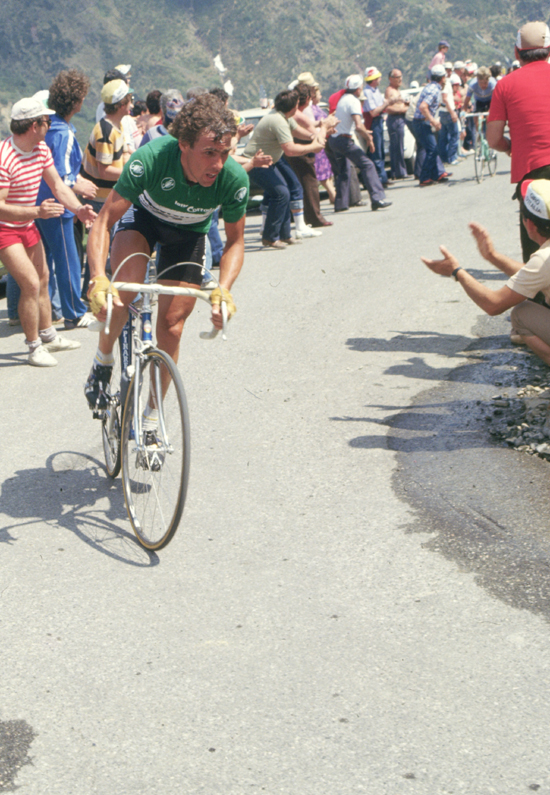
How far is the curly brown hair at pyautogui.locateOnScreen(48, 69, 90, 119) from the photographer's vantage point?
27.4ft

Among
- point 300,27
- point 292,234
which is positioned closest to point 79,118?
point 300,27

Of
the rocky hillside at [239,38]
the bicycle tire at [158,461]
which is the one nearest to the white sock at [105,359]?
the bicycle tire at [158,461]

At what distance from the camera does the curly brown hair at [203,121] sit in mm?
4285

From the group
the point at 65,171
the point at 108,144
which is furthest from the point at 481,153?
the point at 65,171

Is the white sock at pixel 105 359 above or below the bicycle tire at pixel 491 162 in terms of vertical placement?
above

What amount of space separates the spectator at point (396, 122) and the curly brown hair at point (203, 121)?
49.3 feet

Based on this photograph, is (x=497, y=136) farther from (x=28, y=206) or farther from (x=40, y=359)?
(x=40, y=359)

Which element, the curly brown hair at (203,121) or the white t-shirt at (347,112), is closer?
the curly brown hair at (203,121)

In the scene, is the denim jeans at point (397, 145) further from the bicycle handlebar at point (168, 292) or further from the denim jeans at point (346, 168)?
the bicycle handlebar at point (168, 292)

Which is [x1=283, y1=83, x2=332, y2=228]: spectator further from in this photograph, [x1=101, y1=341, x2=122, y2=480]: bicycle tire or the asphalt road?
[x1=101, y1=341, x2=122, y2=480]: bicycle tire

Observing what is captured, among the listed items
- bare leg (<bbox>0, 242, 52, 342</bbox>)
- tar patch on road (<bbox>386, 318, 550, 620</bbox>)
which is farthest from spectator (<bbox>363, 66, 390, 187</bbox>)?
tar patch on road (<bbox>386, 318, 550, 620</bbox>)

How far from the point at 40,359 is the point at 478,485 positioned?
4.22 metres

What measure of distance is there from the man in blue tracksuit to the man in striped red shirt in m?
0.57

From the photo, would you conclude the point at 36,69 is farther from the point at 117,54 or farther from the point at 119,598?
the point at 119,598
